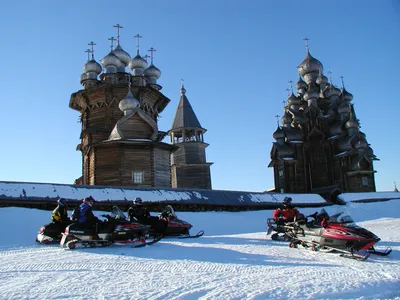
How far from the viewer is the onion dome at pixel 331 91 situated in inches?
1715

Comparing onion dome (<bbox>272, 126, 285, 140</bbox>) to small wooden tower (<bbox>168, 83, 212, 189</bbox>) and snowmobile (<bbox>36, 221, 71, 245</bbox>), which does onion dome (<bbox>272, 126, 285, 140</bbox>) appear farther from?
snowmobile (<bbox>36, 221, 71, 245</bbox>)

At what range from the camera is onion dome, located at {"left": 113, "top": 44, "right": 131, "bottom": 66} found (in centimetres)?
3409

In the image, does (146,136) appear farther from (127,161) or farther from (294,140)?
(294,140)

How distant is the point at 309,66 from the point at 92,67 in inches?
949

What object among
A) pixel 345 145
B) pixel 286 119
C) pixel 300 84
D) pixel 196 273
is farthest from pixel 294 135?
pixel 196 273

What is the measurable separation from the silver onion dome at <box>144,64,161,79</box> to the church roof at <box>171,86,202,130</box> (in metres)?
4.80

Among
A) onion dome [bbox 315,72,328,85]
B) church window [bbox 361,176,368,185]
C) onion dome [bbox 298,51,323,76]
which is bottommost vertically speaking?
church window [bbox 361,176,368,185]

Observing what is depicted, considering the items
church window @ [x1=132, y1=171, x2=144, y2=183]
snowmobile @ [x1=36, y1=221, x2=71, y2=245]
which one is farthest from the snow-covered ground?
church window @ [x1=132, y1=171, x2=144, y2=183]

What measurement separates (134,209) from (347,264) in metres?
6.62

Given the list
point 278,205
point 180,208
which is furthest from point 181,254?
point 278,205

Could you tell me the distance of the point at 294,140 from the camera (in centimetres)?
4062

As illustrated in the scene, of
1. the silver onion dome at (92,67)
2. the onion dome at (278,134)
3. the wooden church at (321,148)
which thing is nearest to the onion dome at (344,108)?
the wooden church at (321,148)

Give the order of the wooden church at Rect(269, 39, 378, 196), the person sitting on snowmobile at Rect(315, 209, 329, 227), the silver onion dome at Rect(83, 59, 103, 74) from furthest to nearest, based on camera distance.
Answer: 1. the wooden church at Rect(269, 39, 378, 196)
2. the silver onion dome at Rect(83, 59, 103, 74)
3. the person sitting on snowmobile at Rect(315, 209, 329, 227)

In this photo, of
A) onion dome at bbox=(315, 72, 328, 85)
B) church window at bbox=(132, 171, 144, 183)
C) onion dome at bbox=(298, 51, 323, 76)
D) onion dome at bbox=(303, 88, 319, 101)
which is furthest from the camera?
onion dome at bbox=(315, 72, 328, 85)
